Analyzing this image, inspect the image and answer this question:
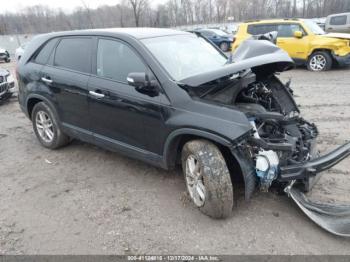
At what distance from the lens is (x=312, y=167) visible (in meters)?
3.09

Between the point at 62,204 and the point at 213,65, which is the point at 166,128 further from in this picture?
the point at 62,204

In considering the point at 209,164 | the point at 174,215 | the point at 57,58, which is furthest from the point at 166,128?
the point at 57,58

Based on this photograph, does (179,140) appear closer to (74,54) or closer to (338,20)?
(74,54)

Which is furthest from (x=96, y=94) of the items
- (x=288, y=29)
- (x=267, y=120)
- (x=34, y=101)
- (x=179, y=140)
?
(x=288, y=29)

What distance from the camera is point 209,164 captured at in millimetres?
3193

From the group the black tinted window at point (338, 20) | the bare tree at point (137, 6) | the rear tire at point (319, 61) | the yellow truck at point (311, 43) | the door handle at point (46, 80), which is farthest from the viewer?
the bare tree at point (137, 6)

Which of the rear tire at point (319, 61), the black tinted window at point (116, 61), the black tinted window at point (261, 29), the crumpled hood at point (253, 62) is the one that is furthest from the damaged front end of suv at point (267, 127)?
the black tinted window at point (261, 29)

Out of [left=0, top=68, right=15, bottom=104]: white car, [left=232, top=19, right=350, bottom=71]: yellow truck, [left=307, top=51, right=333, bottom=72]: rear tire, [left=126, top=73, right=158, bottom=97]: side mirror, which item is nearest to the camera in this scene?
[left=126, top=73, right=158, bottom=97]: side mirror

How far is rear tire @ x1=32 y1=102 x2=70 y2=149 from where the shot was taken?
4992 millimetres

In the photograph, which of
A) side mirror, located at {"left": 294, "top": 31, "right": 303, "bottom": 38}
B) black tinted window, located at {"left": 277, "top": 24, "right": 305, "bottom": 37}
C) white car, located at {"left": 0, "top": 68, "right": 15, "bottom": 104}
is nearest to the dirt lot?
white car, located at {"left": 0, "top": 68, "right": 15, "bottom": 104}

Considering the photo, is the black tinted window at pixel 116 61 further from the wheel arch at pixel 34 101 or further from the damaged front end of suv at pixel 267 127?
the wheel arch at pixel 34 101

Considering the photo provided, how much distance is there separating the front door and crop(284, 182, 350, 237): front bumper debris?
1608 millimetres

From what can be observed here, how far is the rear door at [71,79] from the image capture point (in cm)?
435

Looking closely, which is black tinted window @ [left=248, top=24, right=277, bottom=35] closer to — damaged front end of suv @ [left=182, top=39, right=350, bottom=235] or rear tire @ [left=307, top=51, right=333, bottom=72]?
rear tire @ [left=307, top=51, right=333, bottom=72]
